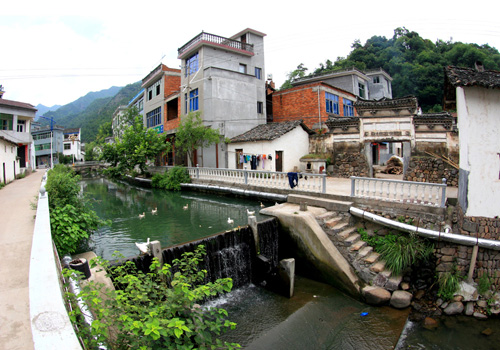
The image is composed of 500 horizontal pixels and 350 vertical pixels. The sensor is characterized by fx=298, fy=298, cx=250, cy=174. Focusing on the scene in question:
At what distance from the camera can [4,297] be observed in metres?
4.18

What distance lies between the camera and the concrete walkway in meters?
3.33

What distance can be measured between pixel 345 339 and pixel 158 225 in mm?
8860

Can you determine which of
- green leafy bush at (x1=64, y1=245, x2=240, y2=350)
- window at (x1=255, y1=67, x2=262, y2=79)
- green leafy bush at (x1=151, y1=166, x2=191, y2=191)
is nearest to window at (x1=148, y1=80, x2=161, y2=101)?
window at (x1=255, y1=67, x2=262, y2=79)

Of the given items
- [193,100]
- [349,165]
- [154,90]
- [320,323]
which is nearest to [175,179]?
[193,100]

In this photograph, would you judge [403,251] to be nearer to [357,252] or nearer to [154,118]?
[357,252]

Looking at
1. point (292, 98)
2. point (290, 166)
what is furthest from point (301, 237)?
point (292, 98)

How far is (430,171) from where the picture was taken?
15820 mm

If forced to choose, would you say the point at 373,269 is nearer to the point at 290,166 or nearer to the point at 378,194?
the point at 378,194

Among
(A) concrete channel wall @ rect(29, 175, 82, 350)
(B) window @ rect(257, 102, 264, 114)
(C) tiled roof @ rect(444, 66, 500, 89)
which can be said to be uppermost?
(B) window @ rect(257, 102, 264, 114)

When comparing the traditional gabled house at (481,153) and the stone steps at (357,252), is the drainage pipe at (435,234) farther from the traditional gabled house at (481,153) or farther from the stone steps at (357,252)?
the stone steps at (357,252)

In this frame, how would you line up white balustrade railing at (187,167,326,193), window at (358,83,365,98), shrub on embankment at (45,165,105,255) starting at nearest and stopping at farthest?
shrub on embankment at (45,165,105,255) → white balustrade railing at (187,167,326,193) → window at (358,83,365,98)

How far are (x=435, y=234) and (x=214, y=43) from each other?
21368 mm

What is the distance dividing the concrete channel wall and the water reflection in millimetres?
5337

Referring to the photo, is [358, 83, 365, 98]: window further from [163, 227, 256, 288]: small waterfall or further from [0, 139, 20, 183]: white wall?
[0, 139, 20, 183]: white wall
